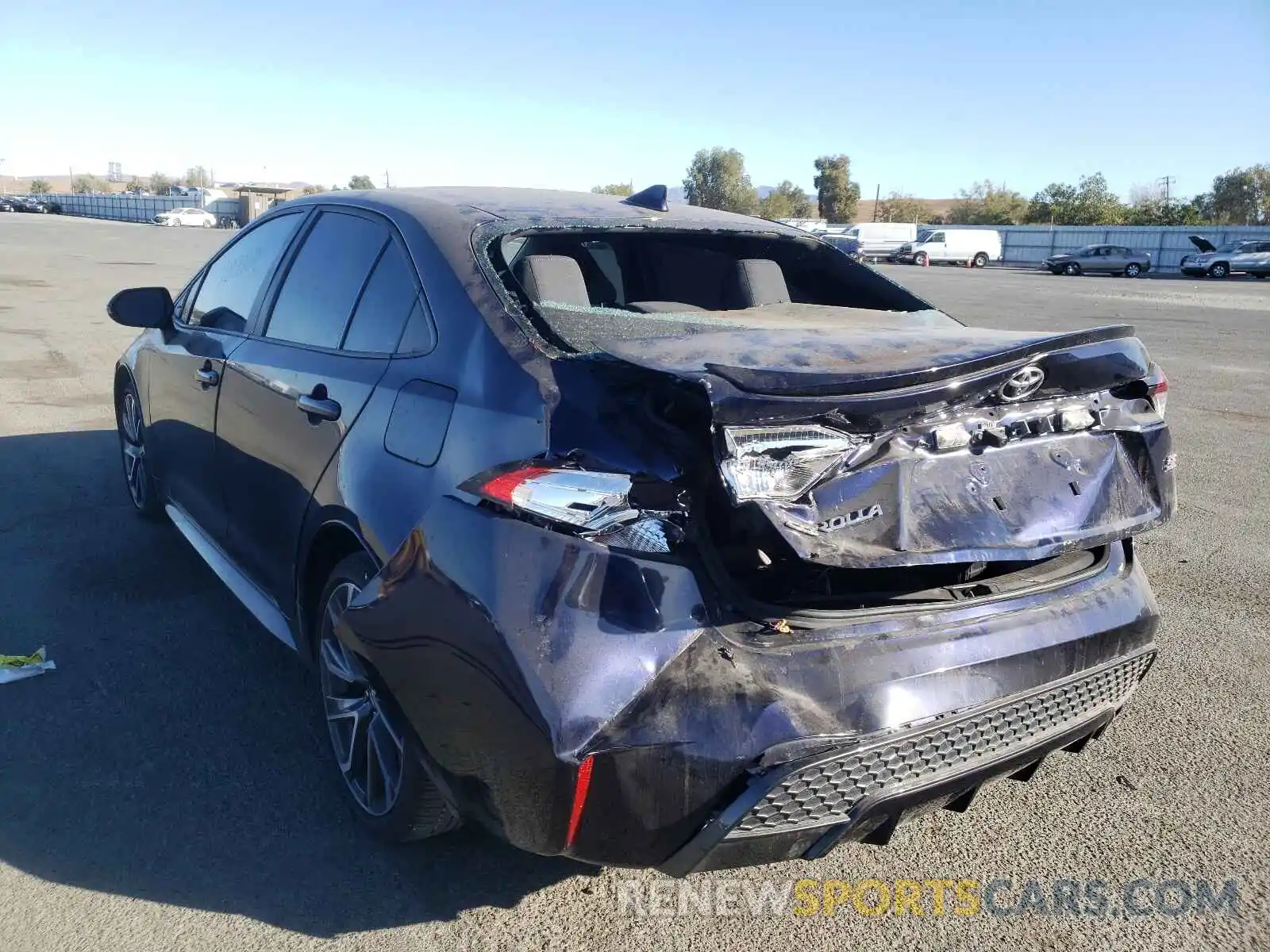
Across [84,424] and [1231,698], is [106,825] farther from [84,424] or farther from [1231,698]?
[84,424]

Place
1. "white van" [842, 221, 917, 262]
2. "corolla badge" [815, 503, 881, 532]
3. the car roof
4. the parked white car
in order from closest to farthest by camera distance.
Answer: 1. "corolla badge" [815, 503, 881, 532]
2. the car roof
3. "white van" [842, 221, 917, 262]
4. the parked white car

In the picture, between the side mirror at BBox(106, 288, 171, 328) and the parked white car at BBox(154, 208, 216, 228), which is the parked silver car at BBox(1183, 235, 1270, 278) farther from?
the parked white car at BBox(154, 208, 216, 228)

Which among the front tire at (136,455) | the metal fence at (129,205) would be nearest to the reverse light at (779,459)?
the front tire at (136,455)

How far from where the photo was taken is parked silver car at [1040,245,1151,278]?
42.1 m

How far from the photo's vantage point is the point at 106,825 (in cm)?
275

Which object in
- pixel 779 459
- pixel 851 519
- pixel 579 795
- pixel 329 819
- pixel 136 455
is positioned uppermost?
pixel 779 459

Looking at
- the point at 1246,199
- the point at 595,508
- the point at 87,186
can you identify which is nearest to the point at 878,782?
the point at 595,508

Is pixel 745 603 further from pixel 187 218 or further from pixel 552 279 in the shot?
pixel 187 218

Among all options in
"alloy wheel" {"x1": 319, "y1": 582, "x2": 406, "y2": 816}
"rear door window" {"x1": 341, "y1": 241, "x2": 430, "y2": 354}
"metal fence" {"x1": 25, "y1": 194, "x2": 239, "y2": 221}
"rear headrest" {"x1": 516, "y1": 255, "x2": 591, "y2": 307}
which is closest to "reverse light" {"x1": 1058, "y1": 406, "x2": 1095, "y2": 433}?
"rear headrest" {"x1": 516, "y1": 255, "x2": 591, "y2": 307}

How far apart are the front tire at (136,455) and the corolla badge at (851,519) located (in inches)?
152

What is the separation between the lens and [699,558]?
206 cm

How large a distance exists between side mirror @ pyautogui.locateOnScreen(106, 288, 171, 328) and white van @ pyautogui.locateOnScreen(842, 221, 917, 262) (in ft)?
157

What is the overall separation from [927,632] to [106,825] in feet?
7.40

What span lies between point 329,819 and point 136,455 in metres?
3.17
